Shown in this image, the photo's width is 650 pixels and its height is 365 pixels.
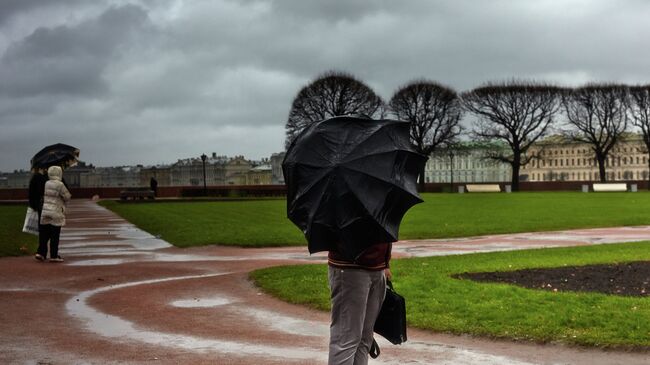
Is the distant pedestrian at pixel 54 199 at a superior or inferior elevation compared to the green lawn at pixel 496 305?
Answer: superior

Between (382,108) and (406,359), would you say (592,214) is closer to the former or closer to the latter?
(406,359)

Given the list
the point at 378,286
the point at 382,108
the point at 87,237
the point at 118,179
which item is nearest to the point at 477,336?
the point at 378,286

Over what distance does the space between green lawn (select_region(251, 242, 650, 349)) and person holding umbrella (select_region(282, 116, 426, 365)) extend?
3.59 metres

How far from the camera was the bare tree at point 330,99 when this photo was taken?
73188 millimetres

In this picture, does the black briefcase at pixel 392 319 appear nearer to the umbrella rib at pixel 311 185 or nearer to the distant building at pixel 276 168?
the umbrella rib at pixel 311 185

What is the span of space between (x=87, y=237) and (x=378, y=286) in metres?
19.2

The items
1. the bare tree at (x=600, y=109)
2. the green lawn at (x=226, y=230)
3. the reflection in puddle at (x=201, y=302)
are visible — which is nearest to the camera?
the reflection in puddle at (x=201, y=302)

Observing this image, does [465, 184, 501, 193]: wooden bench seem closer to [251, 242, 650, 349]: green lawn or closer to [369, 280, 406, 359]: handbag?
[251, 242, 650, 349]: green lawn

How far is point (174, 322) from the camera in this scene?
9211 millimetres

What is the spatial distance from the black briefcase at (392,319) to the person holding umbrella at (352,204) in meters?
0.13

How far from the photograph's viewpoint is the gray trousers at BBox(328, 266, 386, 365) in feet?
16.4

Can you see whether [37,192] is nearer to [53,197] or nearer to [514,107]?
[53,197]

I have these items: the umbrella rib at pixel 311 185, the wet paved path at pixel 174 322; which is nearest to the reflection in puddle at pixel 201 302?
the wet paved path at pixel 174 322

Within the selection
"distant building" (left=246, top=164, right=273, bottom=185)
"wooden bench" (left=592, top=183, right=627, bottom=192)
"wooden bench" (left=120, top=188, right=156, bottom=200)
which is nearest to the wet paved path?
"wooden bench" (left=120, top=188, right=156, bottom=200)
